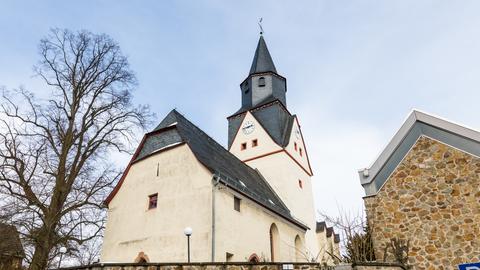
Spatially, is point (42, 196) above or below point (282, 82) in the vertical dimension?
below

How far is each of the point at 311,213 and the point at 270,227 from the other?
8794 mm

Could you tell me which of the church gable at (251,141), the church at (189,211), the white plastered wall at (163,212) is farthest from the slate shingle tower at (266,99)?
the white plastered wall at (163,212)

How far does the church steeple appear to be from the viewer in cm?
2810

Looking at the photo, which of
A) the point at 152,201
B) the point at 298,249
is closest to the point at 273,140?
the point at 298,249

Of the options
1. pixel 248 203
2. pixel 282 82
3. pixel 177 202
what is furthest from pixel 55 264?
pixel 282 82

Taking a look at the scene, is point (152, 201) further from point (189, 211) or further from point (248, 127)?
point (248, 127)

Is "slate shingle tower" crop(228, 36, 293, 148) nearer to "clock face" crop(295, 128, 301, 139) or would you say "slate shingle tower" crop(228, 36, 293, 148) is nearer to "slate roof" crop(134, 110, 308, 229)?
"clock face" crop(295, 128, 301, 139)

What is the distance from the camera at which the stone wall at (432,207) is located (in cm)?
926

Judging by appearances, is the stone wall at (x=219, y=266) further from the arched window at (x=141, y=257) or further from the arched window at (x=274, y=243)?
the arched window at (x=274, y=243)

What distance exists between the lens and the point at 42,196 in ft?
48.3

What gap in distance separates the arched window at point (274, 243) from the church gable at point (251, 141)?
7740mm

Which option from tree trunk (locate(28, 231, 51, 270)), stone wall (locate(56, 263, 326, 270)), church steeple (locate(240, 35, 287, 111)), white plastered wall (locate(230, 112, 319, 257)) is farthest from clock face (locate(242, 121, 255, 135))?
stone wall (locate(56, 263, 326, 270))

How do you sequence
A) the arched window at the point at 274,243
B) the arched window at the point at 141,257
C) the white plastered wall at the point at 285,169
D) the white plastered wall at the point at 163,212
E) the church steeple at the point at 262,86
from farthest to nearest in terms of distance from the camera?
the church steeple at the point at 262,86 < the white plastered wall at the point at 285,169 < the arched window at the point at 274,243 < the arched window at the point at 141,257 < the white plastered wall at the point at 163,212

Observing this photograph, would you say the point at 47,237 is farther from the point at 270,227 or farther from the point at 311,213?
the point at 311,213
